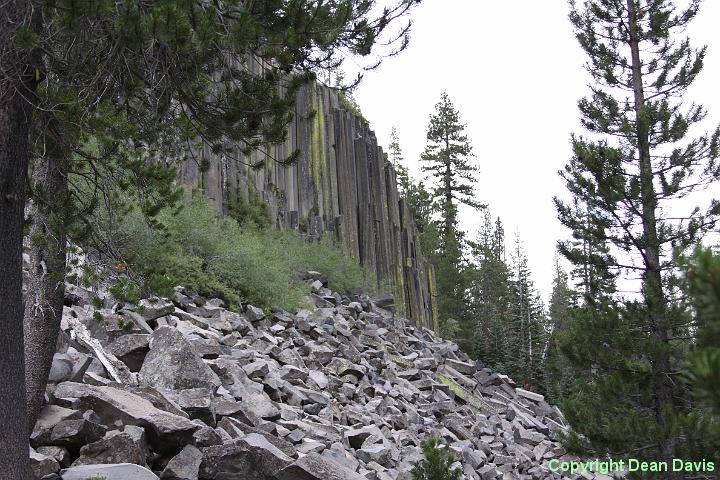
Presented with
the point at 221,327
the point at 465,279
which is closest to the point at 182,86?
the point at 221,327

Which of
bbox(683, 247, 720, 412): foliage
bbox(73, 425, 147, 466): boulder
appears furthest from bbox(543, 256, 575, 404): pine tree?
bbox(683, 247, 720, 412): foliage

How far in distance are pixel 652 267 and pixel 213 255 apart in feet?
24.0

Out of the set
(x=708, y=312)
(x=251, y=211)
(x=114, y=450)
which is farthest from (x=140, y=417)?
(x=251, y=211)

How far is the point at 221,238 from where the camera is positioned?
510 inches

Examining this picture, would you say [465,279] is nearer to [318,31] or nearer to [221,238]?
[221,238]

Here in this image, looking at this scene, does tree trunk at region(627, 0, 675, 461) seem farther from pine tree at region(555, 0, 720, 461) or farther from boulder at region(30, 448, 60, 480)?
boulder at region(30, 448, 60, 480)

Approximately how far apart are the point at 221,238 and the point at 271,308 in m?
1.72

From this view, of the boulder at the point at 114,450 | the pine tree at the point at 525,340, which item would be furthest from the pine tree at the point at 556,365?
the boulder at the point at 114,450

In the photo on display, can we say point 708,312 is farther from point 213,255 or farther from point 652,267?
point 213,255

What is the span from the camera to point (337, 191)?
2083cm

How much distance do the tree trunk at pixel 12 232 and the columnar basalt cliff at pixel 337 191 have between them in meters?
9.28

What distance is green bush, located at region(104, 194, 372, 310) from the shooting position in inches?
423

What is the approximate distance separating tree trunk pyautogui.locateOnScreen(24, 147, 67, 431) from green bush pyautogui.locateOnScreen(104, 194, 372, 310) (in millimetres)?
4165

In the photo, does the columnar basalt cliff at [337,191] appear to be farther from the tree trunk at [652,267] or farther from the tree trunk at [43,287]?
the tree trunk at [43,287]
